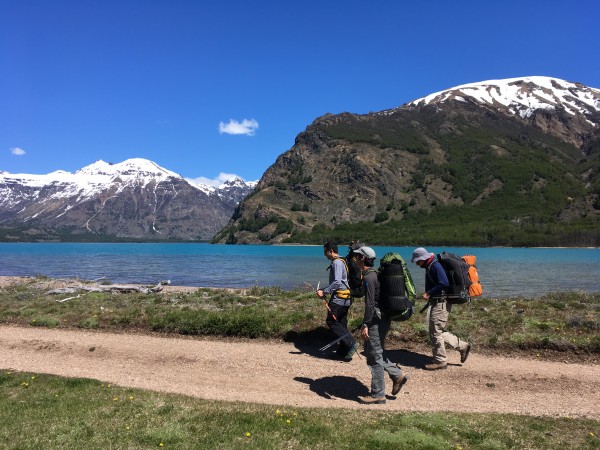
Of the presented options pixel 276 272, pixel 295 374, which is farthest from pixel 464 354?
pixel 276 272

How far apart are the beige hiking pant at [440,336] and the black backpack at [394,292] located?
259 centimetres

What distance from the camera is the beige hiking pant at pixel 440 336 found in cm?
1145

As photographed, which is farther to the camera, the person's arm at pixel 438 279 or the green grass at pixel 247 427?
the person's arm at pixel 438 279

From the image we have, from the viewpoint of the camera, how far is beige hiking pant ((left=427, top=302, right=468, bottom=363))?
11445mm

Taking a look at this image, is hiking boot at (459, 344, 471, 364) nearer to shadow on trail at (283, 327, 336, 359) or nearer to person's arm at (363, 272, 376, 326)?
shadow on trail at (283, 327, 336, 359)

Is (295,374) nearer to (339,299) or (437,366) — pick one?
(339,299)

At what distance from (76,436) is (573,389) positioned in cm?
1017

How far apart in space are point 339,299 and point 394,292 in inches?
117

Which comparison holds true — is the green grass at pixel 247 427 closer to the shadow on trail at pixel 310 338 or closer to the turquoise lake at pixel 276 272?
the shadow on trail at pixel 310 338

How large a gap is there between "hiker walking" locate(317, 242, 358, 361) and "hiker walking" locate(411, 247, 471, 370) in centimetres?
194

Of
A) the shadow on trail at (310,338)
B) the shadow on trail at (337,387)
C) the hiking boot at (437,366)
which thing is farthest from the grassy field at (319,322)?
the shadow on trail at (337,387)

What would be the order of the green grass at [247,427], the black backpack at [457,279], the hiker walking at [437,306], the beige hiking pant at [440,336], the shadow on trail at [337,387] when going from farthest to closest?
1. the beige hiking pant at [440,336]
2. the black backpack at [457,279]
3. the hiker walking at [437,306]
4. the shadow on trail at [337,387]
5. the green grass at [247,427]


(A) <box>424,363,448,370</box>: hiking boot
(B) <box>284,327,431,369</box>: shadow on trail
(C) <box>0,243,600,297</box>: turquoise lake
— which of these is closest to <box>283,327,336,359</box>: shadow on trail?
(B) <box>284,327,431,369</box>: shadow on trail

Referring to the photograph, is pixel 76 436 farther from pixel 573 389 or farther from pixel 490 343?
pixel 490 343
